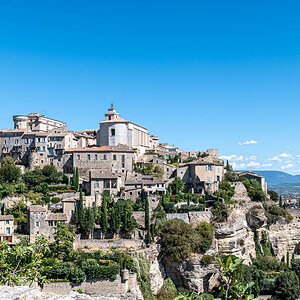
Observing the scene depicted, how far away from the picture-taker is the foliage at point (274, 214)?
63944 millimetres

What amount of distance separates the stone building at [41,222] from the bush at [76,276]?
322 inches

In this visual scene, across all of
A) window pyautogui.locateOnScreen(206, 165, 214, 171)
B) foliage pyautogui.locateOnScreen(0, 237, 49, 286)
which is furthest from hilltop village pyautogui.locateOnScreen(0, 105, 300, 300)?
foliage pyautogui.locateOnScreen(0, 237, 49, 286)

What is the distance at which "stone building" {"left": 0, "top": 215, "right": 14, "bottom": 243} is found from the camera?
161 ft

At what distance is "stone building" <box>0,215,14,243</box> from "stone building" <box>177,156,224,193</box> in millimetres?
30530

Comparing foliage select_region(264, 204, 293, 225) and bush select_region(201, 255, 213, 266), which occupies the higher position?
foliage select_region(264, 204, 293, 225)

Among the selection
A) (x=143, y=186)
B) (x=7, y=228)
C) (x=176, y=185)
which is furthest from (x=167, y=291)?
(x=7, y=228)

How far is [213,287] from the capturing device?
51312mm

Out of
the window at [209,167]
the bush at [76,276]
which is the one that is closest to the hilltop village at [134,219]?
the window at [209,167]

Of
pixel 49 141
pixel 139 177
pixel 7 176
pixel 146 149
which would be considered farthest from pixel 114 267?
pixel 146 149

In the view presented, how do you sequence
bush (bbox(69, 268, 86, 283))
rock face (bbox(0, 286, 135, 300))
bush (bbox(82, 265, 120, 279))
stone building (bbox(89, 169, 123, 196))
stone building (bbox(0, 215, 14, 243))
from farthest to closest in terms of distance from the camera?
stone building (bbox(89, 169, 123, 196)) < stone building (bbox(0, 215, 14, 243)) < bush (bbox(82, 265, 120, 279)) < bush (bbox(69, 268, 86, 283)) < rock face (bbox(0, 286, 135, 300))

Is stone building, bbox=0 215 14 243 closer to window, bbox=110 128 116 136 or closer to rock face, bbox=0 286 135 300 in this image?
window, bbox=110 128 116 136

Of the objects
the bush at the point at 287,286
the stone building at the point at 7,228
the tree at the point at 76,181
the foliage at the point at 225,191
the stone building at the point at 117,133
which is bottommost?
the bush at the point at 287,286

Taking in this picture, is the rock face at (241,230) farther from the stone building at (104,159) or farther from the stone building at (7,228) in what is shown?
the stone building at (7,228)

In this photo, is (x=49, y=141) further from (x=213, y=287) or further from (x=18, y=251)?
(x=18, y=251)
